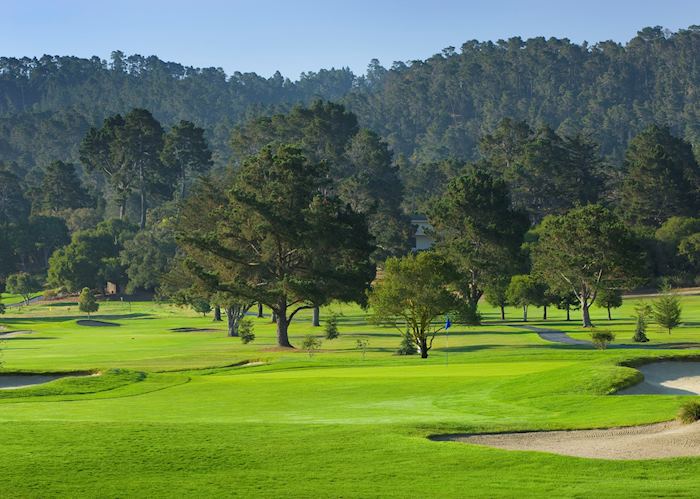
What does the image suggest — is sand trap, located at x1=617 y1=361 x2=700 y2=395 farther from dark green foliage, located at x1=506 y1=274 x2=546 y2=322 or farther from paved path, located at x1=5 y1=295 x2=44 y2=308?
paved path, located at x1=5 y1=295 x2=44 y2=308

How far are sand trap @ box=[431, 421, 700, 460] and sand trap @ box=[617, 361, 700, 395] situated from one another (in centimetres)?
755

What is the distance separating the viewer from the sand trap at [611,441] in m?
19.2

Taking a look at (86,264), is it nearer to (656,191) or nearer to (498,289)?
(498,289)

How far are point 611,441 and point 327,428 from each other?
560cm

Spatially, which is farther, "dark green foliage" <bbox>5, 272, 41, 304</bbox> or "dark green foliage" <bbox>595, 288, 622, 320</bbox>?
"dark green foliage" <bbox>5, 272, 41, 304</bbox>

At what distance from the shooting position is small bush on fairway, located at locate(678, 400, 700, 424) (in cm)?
2203

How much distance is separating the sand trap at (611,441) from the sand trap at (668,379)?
24.8 ft

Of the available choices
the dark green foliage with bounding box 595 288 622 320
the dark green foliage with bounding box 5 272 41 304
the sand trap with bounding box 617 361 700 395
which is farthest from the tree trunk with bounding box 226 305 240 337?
the dark green foliage with bounding box 5 272 41 304

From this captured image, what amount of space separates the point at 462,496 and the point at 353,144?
602ft

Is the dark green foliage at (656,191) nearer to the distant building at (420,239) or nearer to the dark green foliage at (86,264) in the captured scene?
the distant building at (420,239)

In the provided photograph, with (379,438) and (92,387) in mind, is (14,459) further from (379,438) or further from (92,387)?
(92,387)

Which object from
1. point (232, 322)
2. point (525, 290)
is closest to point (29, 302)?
point (232, 322)

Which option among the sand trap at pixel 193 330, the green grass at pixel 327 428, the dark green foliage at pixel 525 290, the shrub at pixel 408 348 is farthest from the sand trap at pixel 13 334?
the dark green foliage at pixel 525 290

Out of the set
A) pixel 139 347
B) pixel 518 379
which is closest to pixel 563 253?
pixel 139 347
